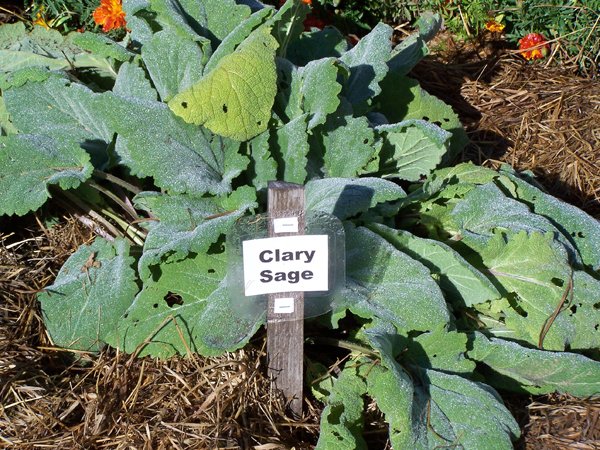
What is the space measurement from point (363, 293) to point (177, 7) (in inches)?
45.1

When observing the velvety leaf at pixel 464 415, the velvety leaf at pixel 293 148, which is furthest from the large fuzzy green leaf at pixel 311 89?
the velvety leaf at pixel 464 415

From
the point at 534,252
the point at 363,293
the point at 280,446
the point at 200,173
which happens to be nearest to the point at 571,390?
the point at 534,252

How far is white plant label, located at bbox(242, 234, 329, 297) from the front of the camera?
6.28 feet

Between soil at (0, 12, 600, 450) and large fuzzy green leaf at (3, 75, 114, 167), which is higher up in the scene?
large fuzzy green leaf at (3, 75, 114, 167)

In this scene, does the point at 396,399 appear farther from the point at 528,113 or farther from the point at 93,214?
the point at 528,113

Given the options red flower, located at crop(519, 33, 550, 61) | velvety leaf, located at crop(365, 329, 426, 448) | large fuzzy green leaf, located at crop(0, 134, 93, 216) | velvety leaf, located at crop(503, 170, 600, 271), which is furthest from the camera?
red flower, located at crop(519, 33, 550, 61)

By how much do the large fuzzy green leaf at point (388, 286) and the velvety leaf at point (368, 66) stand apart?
0.63m

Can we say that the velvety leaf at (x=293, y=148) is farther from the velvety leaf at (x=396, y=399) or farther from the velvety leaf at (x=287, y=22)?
the velvety leaf at (x=396, y=399)

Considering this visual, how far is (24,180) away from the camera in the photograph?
8.04 feet

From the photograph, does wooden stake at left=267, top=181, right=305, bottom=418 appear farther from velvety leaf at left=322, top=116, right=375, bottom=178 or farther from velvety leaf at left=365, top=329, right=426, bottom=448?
velvety leaf at left=322, top=116, right=375, bottom=178

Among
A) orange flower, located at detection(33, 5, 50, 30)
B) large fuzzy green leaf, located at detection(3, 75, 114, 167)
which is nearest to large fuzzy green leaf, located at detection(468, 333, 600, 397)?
large fuzzy green leaf, located at detection(3, 75, 114, 167)

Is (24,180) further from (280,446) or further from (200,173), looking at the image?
(280,446)

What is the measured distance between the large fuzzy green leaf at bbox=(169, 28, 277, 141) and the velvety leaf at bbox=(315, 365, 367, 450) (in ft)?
2.57

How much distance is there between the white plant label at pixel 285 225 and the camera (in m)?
1.90
